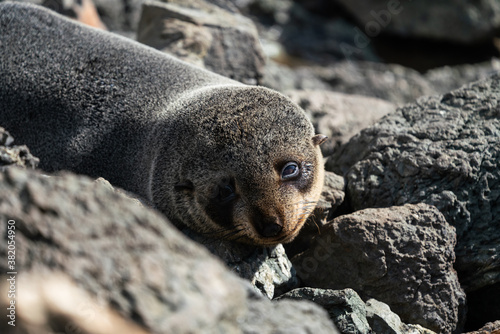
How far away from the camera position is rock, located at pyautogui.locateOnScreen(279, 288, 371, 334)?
3.89m

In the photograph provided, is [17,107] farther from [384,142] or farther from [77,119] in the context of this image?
[384,142]

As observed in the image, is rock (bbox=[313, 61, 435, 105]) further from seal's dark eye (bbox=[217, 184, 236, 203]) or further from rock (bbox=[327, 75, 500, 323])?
seal's dark eye (bbox=[217, 184, 236, 203])

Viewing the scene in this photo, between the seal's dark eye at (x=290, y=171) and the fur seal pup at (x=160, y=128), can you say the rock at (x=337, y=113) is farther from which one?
the seal's dark eye at (x=290, y=171)

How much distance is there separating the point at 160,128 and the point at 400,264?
2.54 m

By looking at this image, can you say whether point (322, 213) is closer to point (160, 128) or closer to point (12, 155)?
point (160, 128)

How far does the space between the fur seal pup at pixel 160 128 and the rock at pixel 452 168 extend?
87cm

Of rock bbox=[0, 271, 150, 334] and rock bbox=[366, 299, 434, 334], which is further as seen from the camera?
rock bbox=[366, 299, 434, 334]

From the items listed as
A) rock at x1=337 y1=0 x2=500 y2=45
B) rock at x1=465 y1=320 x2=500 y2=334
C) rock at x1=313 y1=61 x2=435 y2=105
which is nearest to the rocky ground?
rock at x1=465 y1=320 x2=500 y2=334

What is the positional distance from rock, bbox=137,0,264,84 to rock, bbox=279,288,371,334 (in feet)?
15.0

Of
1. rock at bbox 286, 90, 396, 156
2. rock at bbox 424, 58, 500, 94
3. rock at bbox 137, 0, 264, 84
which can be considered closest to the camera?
rock at bbox 286, 90, 396, 156

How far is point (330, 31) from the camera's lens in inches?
742

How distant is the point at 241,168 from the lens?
4375 millimetres

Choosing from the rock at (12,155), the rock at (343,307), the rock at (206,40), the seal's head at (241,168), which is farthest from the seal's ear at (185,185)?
the rock at (206,40)

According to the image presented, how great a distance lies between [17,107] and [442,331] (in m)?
4.93
